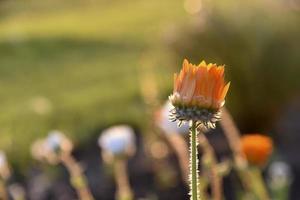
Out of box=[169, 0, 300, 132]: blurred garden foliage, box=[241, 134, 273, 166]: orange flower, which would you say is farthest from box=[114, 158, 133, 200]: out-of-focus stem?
box=[169, 0, 300, 132]: blurred garden foliage

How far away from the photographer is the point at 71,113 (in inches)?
294

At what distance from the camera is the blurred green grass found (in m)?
7.12

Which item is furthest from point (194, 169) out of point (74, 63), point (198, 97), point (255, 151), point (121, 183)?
point (74, 63)

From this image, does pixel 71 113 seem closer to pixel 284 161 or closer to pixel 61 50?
pixel 284 161

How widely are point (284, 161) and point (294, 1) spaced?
1.70m

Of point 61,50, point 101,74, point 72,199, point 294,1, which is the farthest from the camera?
point 61,50

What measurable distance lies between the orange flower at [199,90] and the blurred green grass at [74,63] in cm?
456

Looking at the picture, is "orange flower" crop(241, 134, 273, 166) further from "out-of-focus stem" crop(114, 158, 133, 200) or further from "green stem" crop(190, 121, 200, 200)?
"green stem" crop(190, 121, 200, 200)

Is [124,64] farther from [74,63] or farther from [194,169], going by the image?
[194,169]

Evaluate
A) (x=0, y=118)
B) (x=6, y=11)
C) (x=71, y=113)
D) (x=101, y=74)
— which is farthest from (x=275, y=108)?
(x=6, y=11)

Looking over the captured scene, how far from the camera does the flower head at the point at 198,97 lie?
1.56 m

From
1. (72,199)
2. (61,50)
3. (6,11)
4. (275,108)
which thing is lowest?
(72,199)

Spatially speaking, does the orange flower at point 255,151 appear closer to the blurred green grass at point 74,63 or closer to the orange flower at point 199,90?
the orange flower at point 199,90

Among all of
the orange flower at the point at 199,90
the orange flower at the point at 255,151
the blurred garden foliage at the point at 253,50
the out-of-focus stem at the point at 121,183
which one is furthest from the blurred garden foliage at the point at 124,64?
the orange flower at the point at 199,90
